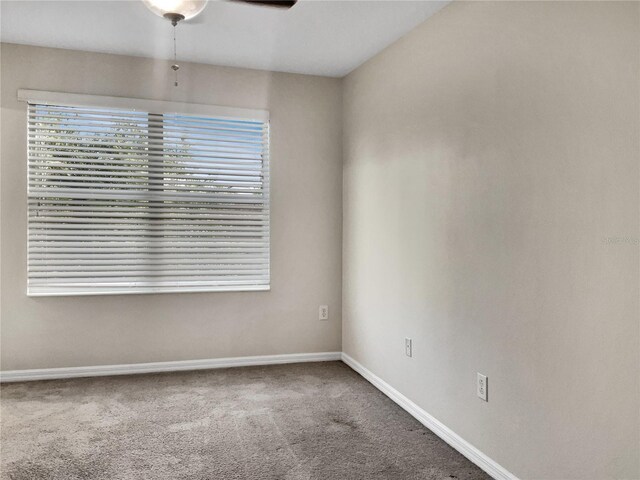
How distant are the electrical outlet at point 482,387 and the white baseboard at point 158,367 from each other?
199 centimetres

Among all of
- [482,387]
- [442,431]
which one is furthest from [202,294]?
[482,387]

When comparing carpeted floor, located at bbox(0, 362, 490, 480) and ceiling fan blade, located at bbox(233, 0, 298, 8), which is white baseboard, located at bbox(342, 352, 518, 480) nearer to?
carpeted floor, located at bbox(0, 362, 490, 480)

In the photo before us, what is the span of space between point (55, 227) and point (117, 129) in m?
0.88

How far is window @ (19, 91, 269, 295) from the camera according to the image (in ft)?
12.3

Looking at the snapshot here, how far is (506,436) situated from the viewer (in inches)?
91.7

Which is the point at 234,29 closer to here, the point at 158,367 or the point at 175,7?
the point at 175,7

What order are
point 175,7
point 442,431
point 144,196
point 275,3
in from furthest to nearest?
point 144,196 → point 442,431 → point 275,3 → point 175,7

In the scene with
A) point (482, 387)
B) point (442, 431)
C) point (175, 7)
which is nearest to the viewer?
point (175, 7)

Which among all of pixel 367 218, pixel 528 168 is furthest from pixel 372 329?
pixel 528 168

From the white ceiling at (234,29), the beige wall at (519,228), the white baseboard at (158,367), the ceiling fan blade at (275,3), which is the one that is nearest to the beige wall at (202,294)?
the white baseboard at (158,367)

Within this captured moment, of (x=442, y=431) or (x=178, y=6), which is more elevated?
(x=178, y=6)

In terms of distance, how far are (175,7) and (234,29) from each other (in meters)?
1.57

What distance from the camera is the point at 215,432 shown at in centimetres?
284

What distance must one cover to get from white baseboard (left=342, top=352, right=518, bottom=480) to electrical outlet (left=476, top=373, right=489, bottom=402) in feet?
0.91
